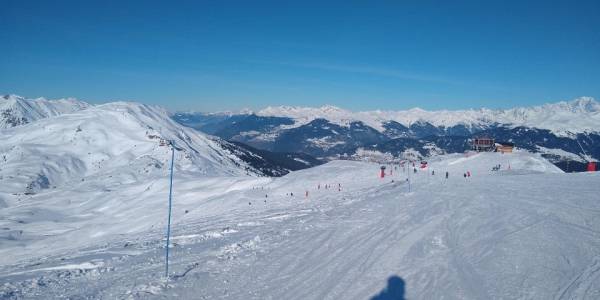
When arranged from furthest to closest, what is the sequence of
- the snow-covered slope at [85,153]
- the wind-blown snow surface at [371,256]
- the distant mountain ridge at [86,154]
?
the snow-covered slope at [85,153], the distant mountain ridge at [86,154], the wind-blown snow surface at [371,256]

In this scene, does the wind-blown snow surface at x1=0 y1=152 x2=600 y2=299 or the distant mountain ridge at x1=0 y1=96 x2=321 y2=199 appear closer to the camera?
the wind-blown snow surface at x1=0 y1=152 x2=600 y2=299

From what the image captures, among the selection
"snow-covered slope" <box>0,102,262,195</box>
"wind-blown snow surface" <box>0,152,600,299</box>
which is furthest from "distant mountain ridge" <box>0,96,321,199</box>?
"wind-blown snow surface" <box>0,152,600,299</box>

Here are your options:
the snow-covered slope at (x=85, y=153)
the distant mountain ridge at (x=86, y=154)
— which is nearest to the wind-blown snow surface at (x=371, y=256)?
the distant mountain ridge at (x=86, y=154)

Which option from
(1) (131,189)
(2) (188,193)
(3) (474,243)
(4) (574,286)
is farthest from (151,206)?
(4) (574,286)

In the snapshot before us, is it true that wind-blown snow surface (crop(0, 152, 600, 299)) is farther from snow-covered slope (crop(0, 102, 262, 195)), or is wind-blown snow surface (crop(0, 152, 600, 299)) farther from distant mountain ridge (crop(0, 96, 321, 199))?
snow-covered slope (crop(0, 102, 262, 195))

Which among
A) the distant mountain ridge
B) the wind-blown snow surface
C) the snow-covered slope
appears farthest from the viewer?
the snow-covered slope

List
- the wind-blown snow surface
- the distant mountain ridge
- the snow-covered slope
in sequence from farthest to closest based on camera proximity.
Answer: the snow-covered slope → the distant mountain ridge → the wind-blown snow surface

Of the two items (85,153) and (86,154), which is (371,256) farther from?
(85,153)

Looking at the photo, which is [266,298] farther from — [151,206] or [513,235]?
[151,206]

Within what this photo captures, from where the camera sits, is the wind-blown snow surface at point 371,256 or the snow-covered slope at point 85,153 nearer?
the wind-blown snow surface at point 371,256

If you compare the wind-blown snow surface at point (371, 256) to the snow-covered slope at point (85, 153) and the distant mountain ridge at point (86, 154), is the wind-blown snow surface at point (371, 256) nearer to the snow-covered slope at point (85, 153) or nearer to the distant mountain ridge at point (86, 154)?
the distant mountain ridge at point (86, 154)

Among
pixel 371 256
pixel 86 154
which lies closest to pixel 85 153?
pixel 86 154

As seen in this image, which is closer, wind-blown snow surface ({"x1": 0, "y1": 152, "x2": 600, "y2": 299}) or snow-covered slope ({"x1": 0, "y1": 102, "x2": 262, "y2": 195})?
wind-blown snow surface ({"x1": 0, "y1": 152, "x2": 600, "y2": 299})

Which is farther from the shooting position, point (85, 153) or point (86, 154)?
point (85, 153)
